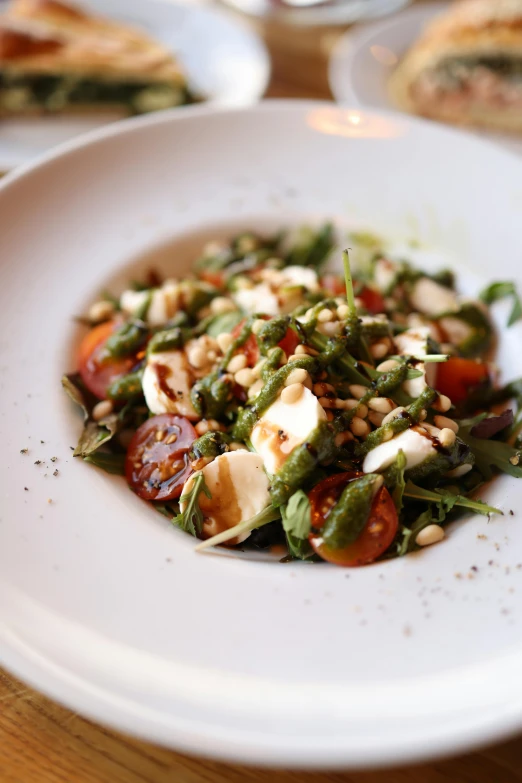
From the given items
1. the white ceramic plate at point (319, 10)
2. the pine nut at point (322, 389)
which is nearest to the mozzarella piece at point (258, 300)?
the pine nut at point (322, 389)

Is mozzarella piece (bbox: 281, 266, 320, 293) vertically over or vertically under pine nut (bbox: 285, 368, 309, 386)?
over

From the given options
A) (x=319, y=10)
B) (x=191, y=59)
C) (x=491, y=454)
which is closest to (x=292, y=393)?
(x=491, y=454)

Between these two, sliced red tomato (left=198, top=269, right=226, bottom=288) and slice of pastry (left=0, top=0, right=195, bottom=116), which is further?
slice of pastry (left=0, top=0, right=195, bottom=116)

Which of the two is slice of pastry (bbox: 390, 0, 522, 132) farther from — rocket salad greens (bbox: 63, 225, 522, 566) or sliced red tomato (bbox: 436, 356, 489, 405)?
sliced red tomato (bbox: 436, 356, 489, 405)

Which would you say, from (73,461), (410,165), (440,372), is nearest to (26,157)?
(410,165)

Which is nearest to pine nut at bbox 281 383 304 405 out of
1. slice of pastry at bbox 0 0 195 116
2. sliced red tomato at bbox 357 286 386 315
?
sliced red tomato at bbox 357 286 386 315

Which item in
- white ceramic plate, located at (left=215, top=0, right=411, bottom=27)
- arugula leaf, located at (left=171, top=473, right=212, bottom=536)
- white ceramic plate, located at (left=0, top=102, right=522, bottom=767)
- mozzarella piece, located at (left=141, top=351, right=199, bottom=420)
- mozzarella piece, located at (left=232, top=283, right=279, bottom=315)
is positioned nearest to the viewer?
white ceramic plate, located at (left=0, top=102, right=522, bottom=767)

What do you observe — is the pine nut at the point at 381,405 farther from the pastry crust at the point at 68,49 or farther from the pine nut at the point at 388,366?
the pastry crust at the point at 68,49
